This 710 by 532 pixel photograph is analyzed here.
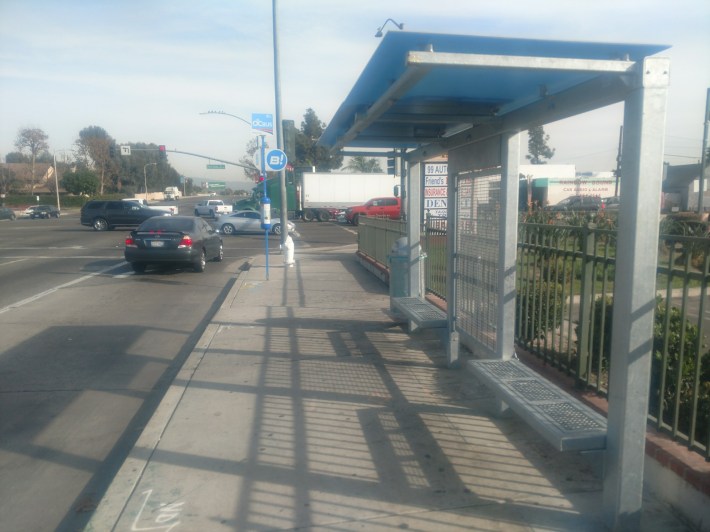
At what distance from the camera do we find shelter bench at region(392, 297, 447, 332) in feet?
22.2

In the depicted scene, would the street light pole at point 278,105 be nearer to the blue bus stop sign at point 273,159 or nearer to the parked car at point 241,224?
the blue bus stop sign at point 273,159

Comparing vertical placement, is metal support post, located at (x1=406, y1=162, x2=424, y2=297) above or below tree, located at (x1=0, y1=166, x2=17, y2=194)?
below

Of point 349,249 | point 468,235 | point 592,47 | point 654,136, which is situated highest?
point 592,47

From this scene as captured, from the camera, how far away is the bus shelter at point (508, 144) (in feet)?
10.8

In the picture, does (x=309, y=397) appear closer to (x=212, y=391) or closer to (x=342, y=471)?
(x=212, y=391)

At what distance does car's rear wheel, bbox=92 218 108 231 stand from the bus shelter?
31.3m

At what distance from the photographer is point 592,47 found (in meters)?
3.74

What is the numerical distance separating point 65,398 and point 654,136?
19.1 ft

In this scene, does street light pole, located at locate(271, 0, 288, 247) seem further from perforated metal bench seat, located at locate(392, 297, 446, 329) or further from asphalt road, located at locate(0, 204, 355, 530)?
perforated metal bench seat, located at locate(392, 297, 446, 329)

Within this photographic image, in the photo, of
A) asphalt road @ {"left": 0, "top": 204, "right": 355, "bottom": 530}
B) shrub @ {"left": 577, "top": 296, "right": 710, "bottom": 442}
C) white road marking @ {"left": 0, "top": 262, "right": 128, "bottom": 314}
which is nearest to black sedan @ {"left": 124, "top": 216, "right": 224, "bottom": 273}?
asphalt road @ {"left": 0, "top": 204, "right": 355, "bottom": 530}

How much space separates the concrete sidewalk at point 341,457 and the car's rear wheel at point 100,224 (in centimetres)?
3035

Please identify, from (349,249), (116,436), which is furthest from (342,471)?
(349,249)

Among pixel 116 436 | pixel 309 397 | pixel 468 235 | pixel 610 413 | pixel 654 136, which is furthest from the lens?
pixel 468 235

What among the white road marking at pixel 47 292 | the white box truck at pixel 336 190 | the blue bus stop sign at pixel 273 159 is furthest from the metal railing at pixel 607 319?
the white box truck at pixel 336 190
